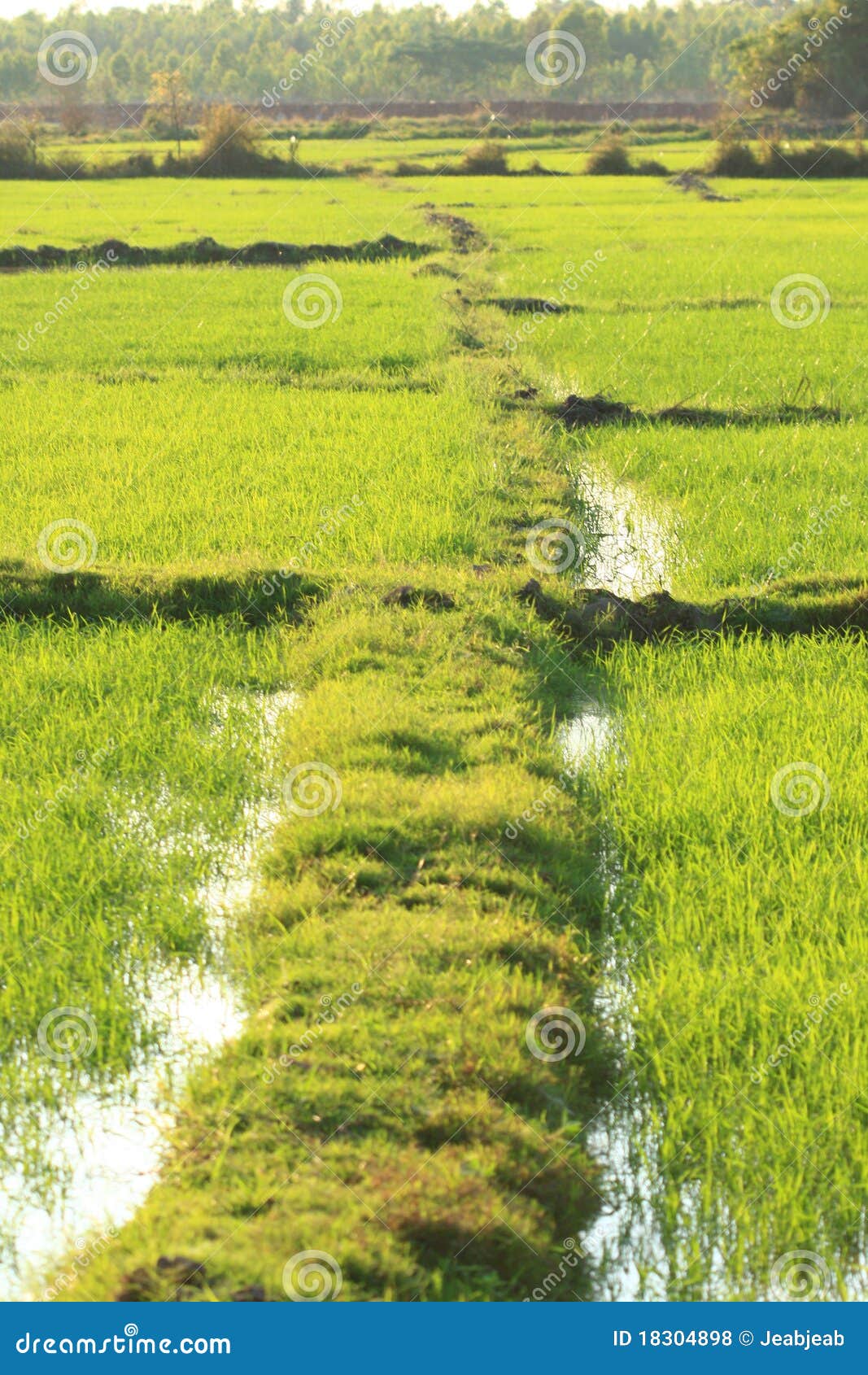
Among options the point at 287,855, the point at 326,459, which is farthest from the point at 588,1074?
the point at 326,459

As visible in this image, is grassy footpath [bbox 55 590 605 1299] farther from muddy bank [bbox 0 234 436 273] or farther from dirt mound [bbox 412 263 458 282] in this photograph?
muddy bank [bbox 0 234 436 273]

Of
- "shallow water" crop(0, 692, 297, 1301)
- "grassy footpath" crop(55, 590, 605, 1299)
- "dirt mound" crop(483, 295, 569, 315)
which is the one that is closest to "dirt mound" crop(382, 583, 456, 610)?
"grassy footpath" crop(55, 590, 605, 1299)

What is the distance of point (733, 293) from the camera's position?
1412 centimetres

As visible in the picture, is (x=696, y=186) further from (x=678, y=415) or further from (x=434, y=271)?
(x=678, y=415)

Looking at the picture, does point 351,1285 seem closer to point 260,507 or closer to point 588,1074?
point 588,1074

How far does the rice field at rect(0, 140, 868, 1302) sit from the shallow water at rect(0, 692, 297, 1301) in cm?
1

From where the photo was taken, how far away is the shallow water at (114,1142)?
2473mm

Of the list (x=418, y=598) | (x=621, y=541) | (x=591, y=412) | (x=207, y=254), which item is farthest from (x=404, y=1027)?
(x=207, y=254)

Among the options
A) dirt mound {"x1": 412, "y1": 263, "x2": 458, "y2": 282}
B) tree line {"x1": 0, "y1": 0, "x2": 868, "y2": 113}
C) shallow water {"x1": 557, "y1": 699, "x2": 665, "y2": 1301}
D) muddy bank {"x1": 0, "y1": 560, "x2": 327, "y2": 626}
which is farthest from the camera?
tree line {"x1": 0, "y1": 0, "x2": 868, "y2": 113}

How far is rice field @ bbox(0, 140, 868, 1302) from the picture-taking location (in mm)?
2498

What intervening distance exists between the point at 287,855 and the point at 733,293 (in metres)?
11.9

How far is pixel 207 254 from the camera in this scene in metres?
18.4

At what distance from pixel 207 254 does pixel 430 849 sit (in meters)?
16.4

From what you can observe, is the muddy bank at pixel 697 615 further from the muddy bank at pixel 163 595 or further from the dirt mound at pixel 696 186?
the dirt mound at pixel 696 186
